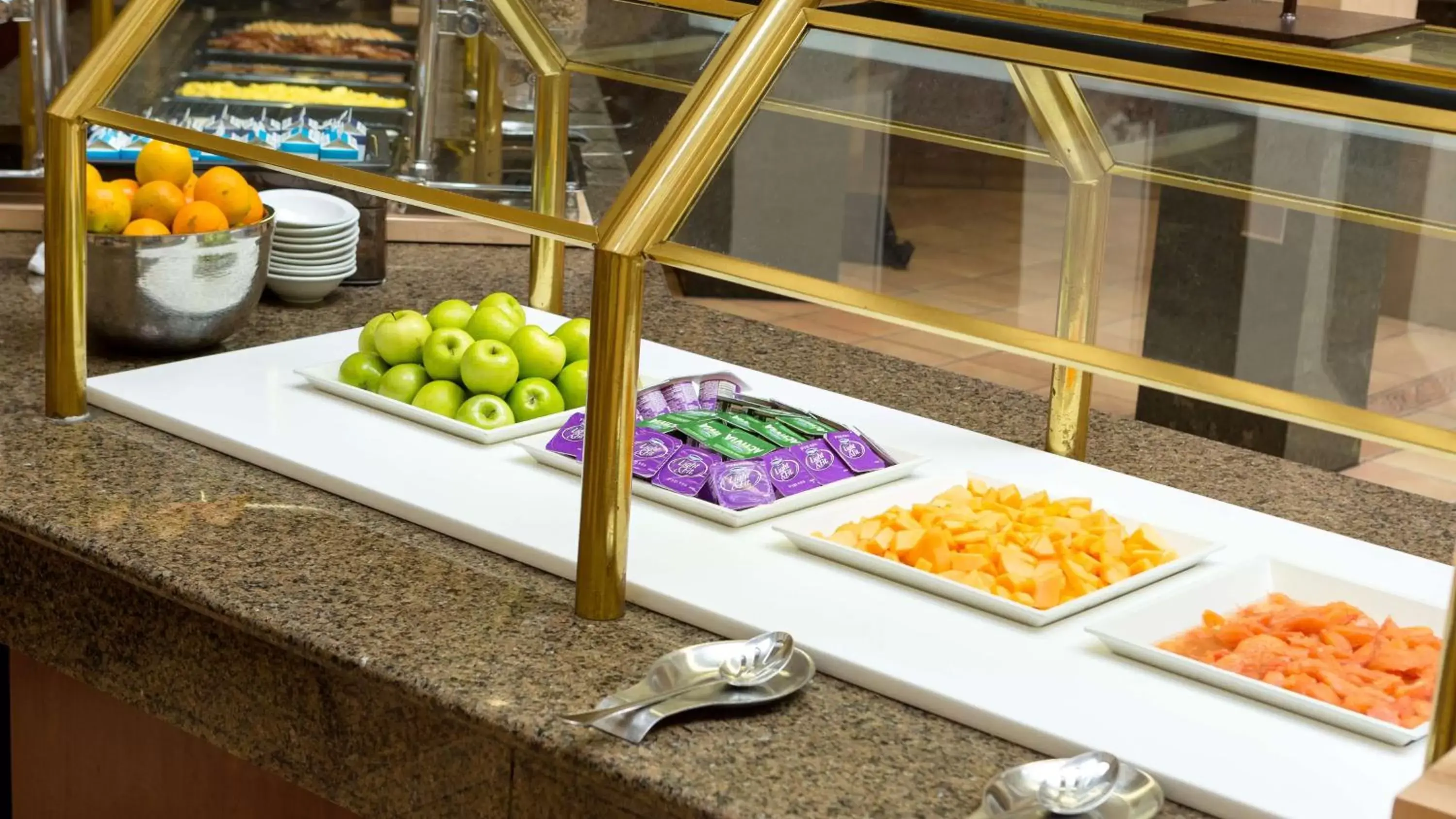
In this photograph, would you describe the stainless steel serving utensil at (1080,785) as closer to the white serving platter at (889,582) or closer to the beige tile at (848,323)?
the white serving platter at (889,582)

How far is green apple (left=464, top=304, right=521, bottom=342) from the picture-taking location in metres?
1.58

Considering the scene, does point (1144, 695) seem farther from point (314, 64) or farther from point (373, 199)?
point (314, 64)

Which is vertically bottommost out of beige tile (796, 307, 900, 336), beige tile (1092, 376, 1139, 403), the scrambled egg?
beige tile (1092, 376, 1139, 403)

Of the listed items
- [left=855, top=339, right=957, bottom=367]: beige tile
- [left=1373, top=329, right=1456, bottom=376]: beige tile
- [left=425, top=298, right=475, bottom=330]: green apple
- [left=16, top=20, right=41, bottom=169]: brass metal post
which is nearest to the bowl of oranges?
[left=425, top=298, right=475, bottom=330]: green apple

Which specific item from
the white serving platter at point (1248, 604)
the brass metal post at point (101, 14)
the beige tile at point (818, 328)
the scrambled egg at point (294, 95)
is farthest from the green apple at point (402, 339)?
the beige tile at point (818, 328)

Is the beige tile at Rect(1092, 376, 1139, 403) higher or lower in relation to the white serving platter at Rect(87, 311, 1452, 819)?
lower

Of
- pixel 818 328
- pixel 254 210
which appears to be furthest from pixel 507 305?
pixel 818 328

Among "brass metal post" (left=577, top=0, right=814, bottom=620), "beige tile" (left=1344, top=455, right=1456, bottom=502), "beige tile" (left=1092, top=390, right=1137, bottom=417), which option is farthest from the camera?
"beige tile" (left=1092, top=390, right=1137, bottom=417)

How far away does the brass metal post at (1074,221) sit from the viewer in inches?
44.8

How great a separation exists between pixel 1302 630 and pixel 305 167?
32.6 inches

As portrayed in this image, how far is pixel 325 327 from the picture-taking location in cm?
188

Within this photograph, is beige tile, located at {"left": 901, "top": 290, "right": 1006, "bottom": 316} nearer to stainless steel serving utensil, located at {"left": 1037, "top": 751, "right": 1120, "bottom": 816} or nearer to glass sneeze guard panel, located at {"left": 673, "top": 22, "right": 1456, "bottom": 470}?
glass sneeze guard panel, located at {"left": 673, "top": 22, "right": 1456, "bottom": 470}

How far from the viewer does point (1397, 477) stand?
315cm

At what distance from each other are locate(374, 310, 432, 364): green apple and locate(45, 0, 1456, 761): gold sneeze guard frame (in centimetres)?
17
